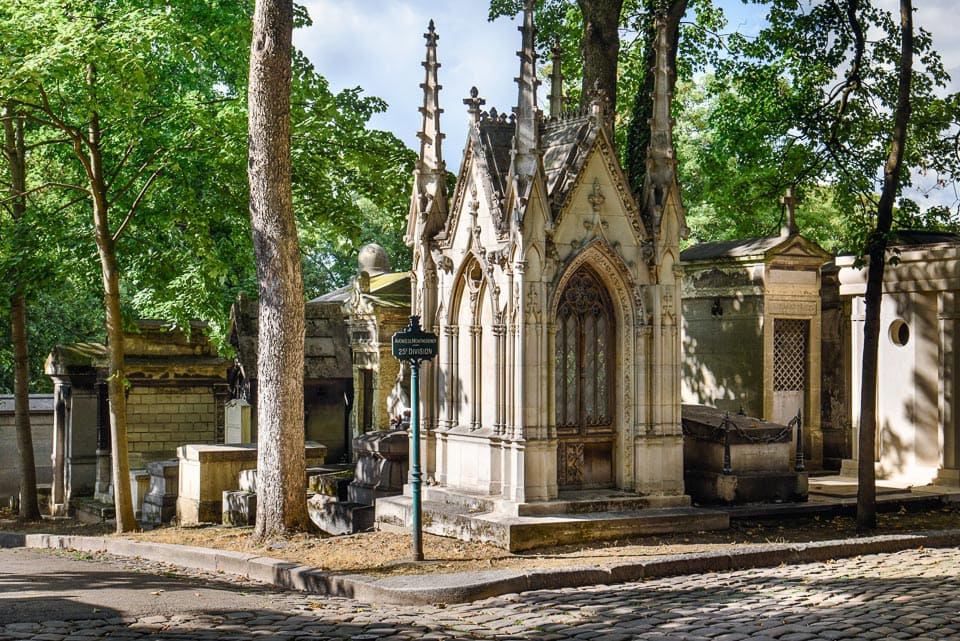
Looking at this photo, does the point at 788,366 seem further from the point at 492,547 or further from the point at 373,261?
Result: the point at 373,261

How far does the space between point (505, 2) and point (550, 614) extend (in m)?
Answer: 18.2

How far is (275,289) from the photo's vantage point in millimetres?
14125

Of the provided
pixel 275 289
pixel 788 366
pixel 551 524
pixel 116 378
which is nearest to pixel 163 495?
pixel 116 378

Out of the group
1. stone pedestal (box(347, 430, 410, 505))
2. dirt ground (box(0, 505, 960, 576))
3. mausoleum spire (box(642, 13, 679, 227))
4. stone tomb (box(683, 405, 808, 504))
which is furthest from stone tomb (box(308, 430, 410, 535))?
mausoleum spire (box(642, 13, 679, 227))

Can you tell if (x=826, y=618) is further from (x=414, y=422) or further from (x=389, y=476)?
(x=389, y=476)

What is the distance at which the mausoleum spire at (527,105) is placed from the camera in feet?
44.4

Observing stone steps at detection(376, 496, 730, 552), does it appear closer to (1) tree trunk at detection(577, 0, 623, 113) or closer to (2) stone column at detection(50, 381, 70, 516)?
(1) tree trunk at detection(577, 0, 623, 113)

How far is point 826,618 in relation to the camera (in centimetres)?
902

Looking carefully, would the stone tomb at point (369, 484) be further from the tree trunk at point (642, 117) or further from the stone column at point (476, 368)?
the tree trunk at point (642, 117)

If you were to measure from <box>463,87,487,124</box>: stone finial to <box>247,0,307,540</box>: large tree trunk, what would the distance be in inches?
88.2

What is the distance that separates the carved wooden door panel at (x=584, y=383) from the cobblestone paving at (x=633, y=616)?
3101 millimetres

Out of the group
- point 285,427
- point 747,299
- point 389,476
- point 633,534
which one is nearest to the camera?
point 633,534

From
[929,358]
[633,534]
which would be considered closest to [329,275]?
[929,358]

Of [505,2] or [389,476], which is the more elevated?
[505,2]
